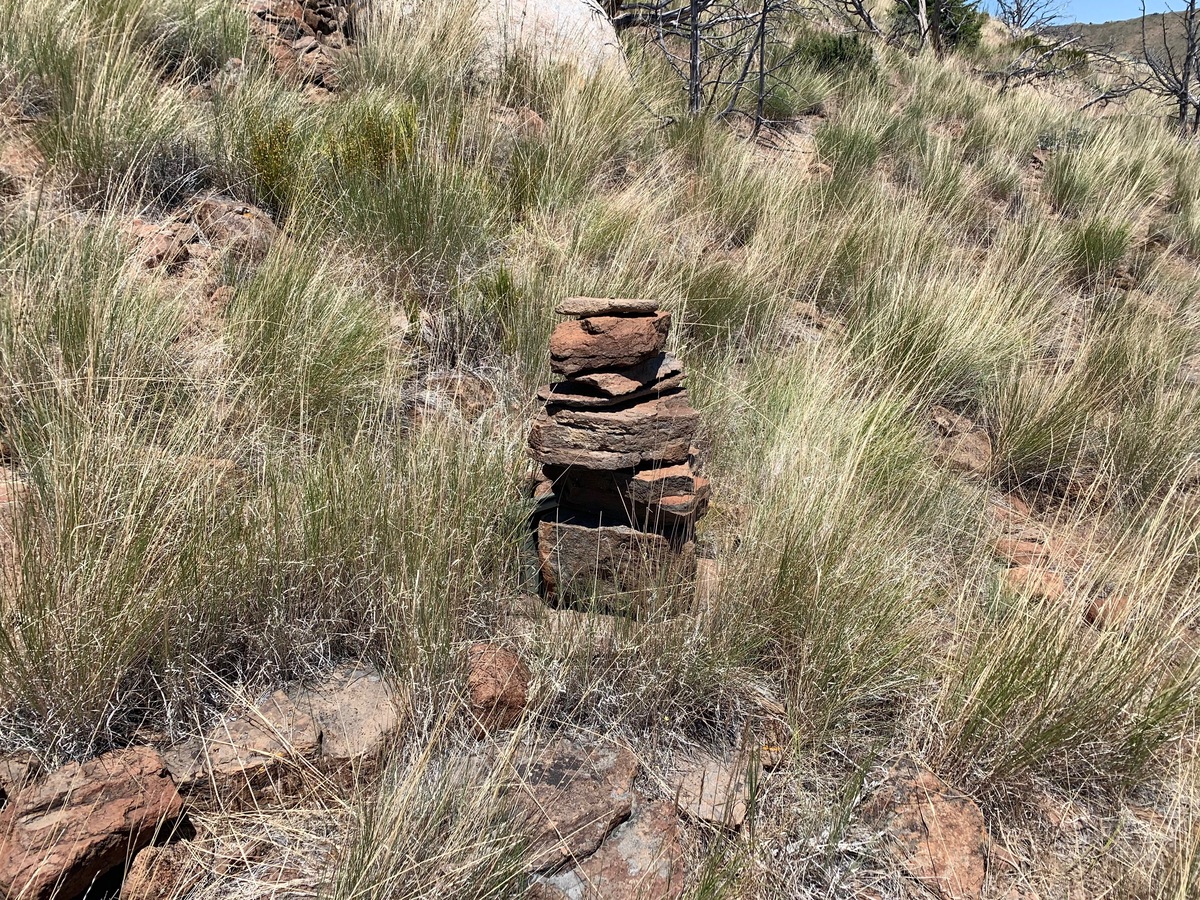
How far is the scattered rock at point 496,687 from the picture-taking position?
1831 mm

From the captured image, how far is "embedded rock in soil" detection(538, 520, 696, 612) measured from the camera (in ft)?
7.20

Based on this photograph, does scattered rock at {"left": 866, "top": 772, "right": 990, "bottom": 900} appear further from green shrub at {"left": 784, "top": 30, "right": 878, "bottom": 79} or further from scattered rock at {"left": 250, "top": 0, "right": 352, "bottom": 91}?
green shrub at {"left": 784, "top": 30, "right": 878, "bottom": 79}

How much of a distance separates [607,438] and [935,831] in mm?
1221

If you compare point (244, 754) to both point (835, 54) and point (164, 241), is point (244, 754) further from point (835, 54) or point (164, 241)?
point (835, 54)

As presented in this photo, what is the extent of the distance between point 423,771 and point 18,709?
2.60 ft

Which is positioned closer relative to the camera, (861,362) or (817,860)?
(817,860)

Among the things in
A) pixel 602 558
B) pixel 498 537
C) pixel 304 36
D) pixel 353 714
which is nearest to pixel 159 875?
pixel 353 714

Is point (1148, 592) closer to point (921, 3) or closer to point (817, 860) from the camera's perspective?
point (817, 860)

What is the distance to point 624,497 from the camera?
2.27 metres

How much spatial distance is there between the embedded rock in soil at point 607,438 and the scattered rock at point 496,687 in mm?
576

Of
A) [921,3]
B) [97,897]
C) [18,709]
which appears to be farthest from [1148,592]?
[921,3]

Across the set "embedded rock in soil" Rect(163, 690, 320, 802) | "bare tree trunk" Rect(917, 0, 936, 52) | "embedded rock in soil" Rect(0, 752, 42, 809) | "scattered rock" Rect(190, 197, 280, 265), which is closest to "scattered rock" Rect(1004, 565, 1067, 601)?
"embedded rock in soil" Rect(163, 690, 320, 802)

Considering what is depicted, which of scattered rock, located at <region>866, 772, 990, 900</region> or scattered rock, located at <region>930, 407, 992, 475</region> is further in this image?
scattered rock, located at <region>930, 407, 992, 475</region>

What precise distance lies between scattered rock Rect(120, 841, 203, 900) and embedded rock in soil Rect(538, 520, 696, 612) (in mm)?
1026
